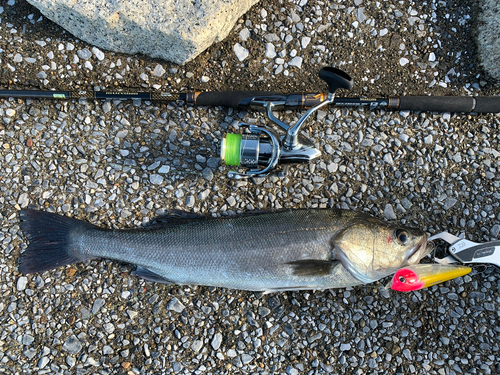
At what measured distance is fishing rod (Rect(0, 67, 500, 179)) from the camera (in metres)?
2.76

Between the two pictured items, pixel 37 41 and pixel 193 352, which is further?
pixel 37 41

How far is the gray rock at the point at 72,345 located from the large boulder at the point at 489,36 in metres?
4.85

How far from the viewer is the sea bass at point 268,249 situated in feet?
9.02

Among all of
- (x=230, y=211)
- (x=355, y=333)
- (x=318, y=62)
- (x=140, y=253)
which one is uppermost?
(x=318, y=62)

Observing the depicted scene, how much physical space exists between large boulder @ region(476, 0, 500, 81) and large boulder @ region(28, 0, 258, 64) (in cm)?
239

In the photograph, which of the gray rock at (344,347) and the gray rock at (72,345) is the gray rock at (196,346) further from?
the gray rock at (344,347)

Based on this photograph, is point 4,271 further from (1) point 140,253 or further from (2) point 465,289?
(2) point 465,289

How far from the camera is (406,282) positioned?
2896 mm

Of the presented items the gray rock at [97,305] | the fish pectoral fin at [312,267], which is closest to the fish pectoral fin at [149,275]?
the gray rock at [97,305]

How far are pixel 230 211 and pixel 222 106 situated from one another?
105 centimetres

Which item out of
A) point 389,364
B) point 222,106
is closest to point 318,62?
point 222,106

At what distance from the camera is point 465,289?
3137 mm

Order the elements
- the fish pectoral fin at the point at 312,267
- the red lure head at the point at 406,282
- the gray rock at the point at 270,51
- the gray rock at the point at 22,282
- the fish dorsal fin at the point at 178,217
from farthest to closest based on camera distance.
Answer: the gray rock at the point at 270,51, the gray rock at the point at 22,282, the fish dorsal fin at the point at 178,217, the red lure head at the point at 406,282, the fish pectoral fin at the point at 312,267

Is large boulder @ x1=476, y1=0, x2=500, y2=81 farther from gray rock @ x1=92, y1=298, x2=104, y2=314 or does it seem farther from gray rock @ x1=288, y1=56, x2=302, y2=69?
gray rock @ x1=92, y1=298, x2=104, y2=314
